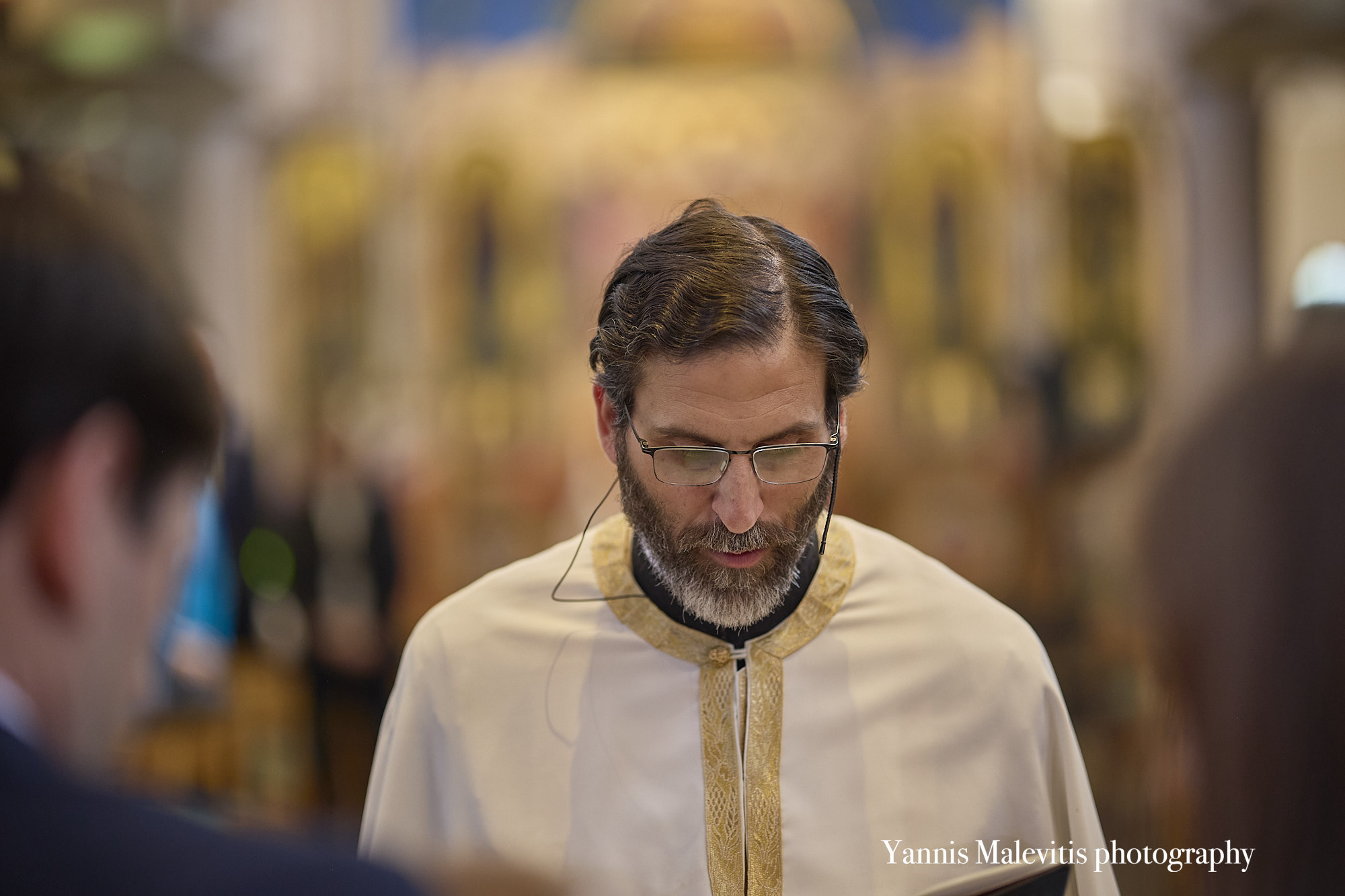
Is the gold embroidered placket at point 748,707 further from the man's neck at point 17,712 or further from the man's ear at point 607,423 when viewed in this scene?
the man's neck at point 17,712

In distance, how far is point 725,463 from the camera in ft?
6.59

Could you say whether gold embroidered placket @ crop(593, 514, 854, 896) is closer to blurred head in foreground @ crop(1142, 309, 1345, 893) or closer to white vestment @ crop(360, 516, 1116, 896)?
white vestment @ crop(360, 516, 1116, 896)

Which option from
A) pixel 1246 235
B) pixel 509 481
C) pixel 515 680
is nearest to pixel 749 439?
pixel 515 680

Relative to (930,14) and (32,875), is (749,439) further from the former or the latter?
(930,14)

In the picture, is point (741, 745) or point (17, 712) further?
point (741, 745)

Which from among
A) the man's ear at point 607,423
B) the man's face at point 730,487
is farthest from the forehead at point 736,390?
the man's ear at point 607,423

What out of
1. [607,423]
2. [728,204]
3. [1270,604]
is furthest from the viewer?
[728,204]

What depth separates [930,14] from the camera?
9.30 meters

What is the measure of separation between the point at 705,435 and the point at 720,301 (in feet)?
0.78

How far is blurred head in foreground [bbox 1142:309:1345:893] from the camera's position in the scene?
1.08m

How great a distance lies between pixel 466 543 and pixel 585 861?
6.96m

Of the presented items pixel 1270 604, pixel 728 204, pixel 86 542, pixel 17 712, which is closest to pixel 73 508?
pixel 86 542

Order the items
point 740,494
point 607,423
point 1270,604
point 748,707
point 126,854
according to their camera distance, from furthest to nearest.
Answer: point 607,423
point 748,707
point 740,494
point 1270,604
point 126,854

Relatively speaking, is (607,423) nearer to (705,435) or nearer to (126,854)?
(705,435)
